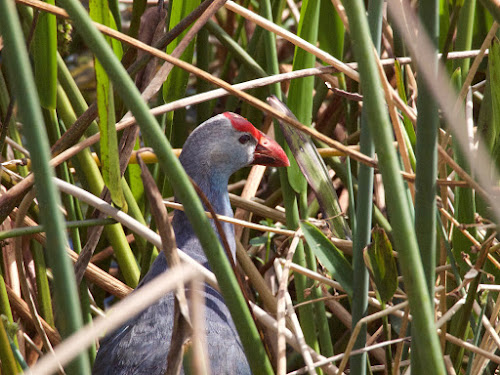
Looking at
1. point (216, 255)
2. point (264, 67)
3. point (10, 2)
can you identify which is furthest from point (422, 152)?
point (264, 67)

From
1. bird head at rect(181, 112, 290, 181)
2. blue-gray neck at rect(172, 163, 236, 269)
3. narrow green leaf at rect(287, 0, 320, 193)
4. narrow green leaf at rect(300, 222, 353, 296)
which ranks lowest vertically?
blue-gray neck at rect(172, 163, 236, 269)

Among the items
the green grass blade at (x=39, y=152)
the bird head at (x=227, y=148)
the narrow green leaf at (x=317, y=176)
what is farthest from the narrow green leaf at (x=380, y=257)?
the bird head at (x=227, y=148)

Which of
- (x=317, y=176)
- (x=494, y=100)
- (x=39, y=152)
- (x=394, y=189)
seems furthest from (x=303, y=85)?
(x=39, y=152)

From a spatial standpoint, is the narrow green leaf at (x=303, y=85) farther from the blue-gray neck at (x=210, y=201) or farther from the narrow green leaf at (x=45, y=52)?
the narrow green leaf at (x=45, y=52)

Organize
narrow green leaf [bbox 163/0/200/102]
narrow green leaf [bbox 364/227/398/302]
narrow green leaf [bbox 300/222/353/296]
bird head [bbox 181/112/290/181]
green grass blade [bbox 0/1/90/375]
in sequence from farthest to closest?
1. bird head [bbox 181/112/290/181]
2. narrow green leaf [bbox 163/0/200/102]
3. narrow green leaf [bbox 300/222/353/296]
4. narrow green leaf [bbox 364/227/398/302]
5. green grass blade [bbox 0/1/90/375]

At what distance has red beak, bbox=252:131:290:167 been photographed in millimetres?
1324

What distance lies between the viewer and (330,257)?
902 mm

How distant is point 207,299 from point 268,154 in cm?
39

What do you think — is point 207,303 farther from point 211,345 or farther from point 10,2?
point 10,2

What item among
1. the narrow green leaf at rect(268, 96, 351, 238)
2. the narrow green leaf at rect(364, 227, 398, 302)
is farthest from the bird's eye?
the narrow green leaf at rect(364, 227, 398, 302)

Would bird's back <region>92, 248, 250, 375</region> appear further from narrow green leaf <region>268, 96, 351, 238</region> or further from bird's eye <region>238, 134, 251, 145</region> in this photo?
bird's eye <region>238, 134, 251, 145</region>

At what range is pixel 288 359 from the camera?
1442 millimetres

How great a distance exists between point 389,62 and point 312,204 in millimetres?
495

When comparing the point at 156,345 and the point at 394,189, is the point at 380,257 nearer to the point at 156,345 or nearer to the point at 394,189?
the point at 394,189
